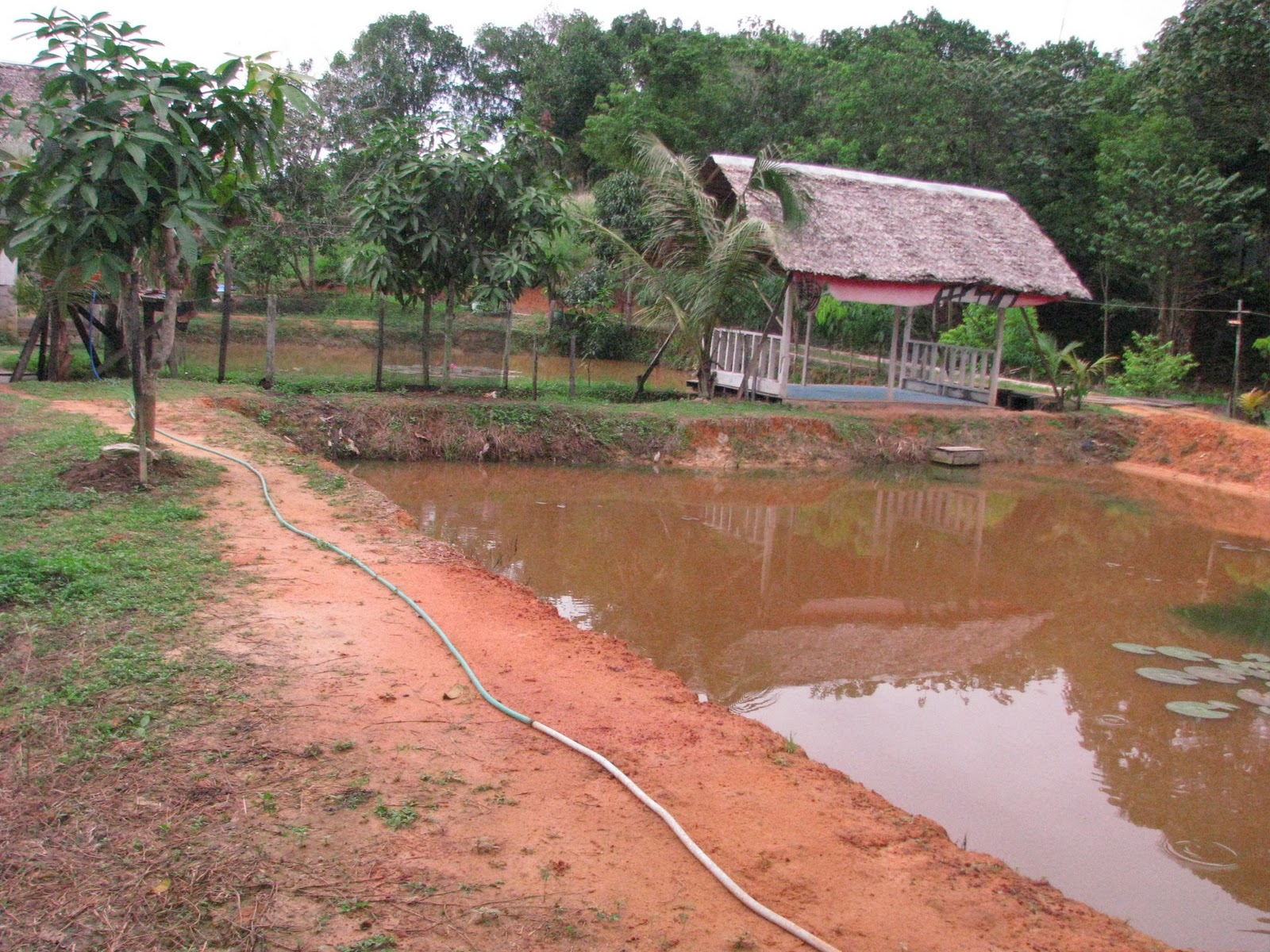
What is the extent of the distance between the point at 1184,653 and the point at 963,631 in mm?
1414

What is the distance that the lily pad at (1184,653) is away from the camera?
21.9 ft

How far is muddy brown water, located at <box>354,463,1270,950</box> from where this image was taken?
4426mm

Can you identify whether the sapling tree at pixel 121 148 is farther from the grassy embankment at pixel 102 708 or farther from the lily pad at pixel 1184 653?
the lily pad at pixel 1184 653

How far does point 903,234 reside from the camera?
604 inches

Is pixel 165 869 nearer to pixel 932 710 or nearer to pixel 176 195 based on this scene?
pixel 932 710

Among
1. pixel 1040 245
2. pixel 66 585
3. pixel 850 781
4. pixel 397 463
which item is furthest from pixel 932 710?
pixel 1040 245

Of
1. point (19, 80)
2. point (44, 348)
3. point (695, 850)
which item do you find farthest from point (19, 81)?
point (695, 850)

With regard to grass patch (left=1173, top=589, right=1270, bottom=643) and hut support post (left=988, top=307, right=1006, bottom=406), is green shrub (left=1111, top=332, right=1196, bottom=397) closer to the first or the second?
hut support post (left=988, top=307, right=1006, bottom=406)

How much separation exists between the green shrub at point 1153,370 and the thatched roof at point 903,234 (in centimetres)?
325

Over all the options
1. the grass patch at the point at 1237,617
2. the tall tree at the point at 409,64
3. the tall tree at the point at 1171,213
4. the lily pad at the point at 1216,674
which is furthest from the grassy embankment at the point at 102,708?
the tall tree at the point at 409,64

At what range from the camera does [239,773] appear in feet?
11.4

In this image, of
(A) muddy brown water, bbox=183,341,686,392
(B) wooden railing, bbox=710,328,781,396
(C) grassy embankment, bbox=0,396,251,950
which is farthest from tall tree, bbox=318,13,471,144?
(C) grassy embankment, bbox=0,396,251,950

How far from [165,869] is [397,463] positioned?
898 centimetres

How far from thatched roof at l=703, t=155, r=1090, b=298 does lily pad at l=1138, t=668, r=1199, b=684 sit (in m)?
8.55
